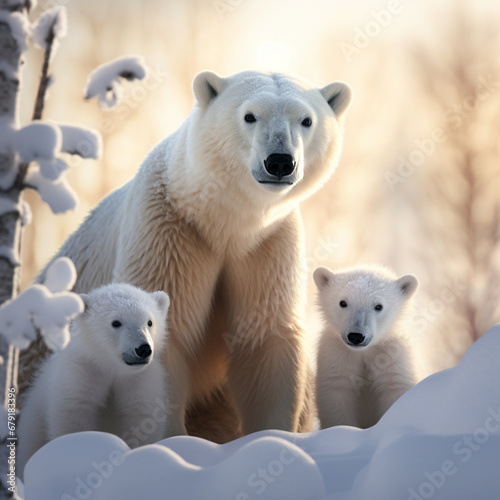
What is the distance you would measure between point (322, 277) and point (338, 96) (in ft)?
3.09

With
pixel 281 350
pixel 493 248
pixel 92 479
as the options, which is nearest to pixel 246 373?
pixel 281 350

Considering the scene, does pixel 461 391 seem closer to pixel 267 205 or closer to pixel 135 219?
pixel 267 205

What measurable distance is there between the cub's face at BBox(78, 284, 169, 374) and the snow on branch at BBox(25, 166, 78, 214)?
992 mm

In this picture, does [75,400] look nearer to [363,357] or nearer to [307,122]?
[363,357]

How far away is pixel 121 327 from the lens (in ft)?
9.80

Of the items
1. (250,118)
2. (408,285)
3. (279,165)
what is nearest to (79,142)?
(279,165)

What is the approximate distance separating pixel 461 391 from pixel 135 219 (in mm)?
1923

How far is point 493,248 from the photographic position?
7824 mm

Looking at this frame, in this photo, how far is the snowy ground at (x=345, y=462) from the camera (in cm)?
204

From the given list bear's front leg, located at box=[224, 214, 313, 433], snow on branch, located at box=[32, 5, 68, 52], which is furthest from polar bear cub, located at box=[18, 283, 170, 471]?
snow on branch, located at box=[32, 5, 68, 52]

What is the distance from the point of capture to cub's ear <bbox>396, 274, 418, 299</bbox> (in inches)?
150

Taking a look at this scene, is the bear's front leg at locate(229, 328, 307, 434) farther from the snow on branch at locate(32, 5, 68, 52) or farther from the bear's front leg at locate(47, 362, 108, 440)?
the snow on branch at locate(32, 5, 68, 52)

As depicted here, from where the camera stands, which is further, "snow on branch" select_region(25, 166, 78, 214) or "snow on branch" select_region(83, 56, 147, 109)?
"snow on branch" select_region(83, 56, 147, 109)

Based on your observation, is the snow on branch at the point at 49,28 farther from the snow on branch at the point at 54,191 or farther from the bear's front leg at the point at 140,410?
the bear's front leg at the point at 140,410
